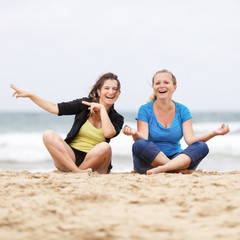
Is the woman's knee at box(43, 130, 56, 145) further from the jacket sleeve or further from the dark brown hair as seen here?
the dark brown hair

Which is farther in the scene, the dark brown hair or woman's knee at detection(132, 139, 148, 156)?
the dark brown hair

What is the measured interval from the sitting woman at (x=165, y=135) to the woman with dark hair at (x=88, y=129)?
316mm

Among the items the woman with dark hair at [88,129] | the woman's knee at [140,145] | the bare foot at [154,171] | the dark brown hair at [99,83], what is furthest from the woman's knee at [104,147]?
→ the dark brown hair at [99,83]

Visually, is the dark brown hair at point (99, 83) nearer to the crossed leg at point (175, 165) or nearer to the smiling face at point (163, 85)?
the smiling face at point (163, 85)

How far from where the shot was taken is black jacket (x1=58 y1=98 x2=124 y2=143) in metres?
4.03

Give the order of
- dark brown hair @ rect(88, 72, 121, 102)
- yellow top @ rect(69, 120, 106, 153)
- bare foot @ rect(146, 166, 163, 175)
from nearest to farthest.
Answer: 1. bare foot @ rect(146, 166, 163, 175)
2. yellow top @ rect(69, 120, 106, 153)
3. dark brown hair @ rect(88, 72, 121, 102)

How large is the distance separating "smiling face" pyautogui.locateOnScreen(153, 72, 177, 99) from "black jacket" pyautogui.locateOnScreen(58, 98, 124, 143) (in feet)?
1.74

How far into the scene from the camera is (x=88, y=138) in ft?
13.3

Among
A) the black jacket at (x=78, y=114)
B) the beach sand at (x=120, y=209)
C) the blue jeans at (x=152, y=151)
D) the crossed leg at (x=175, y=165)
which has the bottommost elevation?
the beach sand at (x=120, y=209)

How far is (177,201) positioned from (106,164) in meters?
1.66

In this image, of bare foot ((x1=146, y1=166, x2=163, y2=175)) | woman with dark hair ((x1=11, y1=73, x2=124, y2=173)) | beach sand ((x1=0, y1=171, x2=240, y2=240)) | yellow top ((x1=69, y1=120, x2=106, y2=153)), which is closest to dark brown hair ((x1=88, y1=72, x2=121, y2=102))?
woman with dark hair ((x1=11, y1=73, x2=124, y2=173))

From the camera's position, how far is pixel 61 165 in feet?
12.9

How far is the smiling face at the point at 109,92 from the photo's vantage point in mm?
4047

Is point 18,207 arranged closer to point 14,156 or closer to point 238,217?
point 238,217
